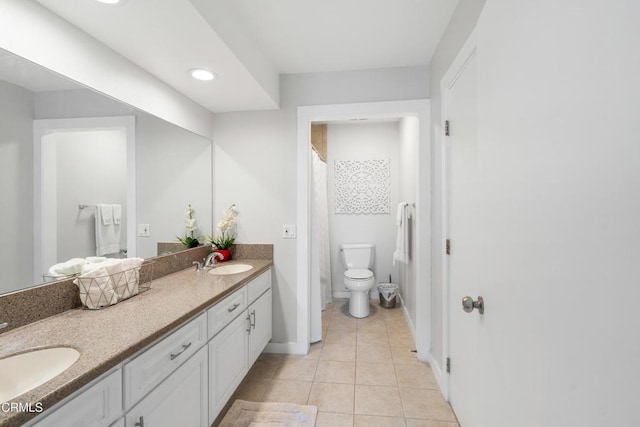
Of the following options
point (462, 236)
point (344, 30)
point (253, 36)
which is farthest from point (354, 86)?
point (462, 236)

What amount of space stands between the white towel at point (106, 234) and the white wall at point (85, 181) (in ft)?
0.11

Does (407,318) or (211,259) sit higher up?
(211,259)

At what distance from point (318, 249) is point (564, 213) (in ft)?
7.89

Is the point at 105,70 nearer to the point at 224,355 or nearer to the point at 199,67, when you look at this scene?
the point at 199,67

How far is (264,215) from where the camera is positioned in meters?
2.43

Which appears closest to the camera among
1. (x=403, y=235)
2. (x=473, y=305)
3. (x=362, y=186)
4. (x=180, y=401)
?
(x=473, y=305)

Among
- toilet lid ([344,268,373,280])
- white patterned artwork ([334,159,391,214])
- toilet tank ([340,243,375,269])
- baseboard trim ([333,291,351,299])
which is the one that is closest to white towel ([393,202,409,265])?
toilet lid ([344,268,373,280])

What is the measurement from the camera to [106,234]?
59.7 inches

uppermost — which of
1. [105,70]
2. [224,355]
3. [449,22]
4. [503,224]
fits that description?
[449,22]

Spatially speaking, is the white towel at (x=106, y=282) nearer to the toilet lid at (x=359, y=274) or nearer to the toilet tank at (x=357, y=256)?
the toilet lid at (x=359, y=274)

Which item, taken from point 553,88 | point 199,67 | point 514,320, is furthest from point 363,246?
point 553,88

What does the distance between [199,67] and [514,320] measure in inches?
78.5

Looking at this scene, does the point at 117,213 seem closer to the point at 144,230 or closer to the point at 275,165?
the point at 144,230

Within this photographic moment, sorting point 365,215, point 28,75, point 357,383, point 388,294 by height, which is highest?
point 28,75
